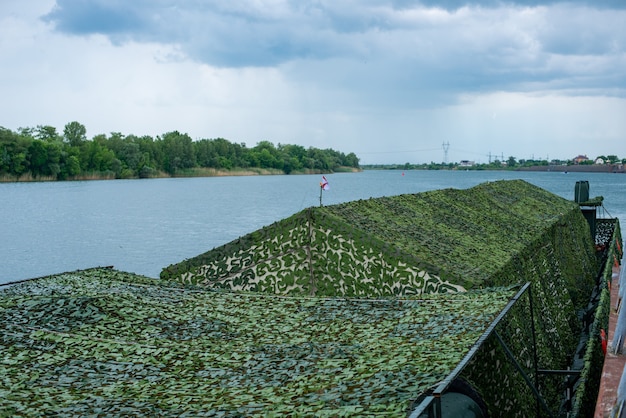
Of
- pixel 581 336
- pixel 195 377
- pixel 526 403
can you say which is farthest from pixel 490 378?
pixel 581 336

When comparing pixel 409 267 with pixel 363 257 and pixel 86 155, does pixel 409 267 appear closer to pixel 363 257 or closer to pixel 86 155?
pixel 363 257

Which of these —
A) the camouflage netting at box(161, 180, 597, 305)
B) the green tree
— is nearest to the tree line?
the green tree

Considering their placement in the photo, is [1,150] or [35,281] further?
[1,150]

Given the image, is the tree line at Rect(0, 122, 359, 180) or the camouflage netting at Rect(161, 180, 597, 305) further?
the tree line at Rect(0, 122, 359, 180)

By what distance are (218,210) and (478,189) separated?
3147 inches

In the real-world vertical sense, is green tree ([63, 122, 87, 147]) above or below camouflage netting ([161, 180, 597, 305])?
above

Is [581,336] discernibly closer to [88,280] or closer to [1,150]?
[88,280]

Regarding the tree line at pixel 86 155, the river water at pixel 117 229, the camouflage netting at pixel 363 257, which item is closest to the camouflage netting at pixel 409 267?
the camouflage netting at pixel 363 257

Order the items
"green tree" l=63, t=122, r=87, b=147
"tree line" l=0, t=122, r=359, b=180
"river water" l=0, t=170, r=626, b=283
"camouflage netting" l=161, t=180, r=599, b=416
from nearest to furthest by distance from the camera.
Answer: "camouflage netting" l=161, t=180, r=599, b=416 < "river water" l=0, t=170, r=626, b=283 < "tree line" l=0, t=122, r=359, b=180 < "green tree" l=63, t=122, r=87, b=147

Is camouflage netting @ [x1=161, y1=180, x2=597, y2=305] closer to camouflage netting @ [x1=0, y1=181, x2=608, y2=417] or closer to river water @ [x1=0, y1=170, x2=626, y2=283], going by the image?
camouflage netting @ [x1=0, y1=181, x2=608, y2=417]

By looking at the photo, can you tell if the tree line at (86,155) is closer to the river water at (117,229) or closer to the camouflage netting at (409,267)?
the river water at (117,229)

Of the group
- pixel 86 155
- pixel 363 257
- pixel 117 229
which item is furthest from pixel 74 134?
pixel 363 257

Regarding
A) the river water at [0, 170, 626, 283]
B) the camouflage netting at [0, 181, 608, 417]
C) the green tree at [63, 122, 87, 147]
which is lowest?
the river water at [0, 170, 626, 283]

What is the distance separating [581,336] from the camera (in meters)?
23.7
